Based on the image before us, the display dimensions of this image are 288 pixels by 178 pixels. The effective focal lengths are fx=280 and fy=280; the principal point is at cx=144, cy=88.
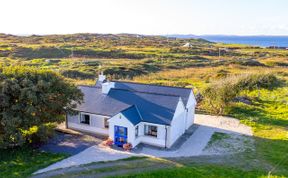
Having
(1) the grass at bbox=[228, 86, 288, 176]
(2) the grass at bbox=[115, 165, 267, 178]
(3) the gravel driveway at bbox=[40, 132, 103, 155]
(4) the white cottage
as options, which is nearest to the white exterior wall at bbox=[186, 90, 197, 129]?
(4) the white cottage

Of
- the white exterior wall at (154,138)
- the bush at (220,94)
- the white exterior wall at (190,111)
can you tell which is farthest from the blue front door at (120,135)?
the bush at (220,94)

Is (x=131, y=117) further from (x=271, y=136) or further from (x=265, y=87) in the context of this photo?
(x=265, y=87)

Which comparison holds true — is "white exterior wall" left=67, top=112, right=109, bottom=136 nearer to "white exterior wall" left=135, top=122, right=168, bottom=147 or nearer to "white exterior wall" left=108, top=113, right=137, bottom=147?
"white exterior wall" left=108, top=113, right=137, bottom=147

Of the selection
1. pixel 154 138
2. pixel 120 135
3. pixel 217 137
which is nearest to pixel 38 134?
pixel 120 135

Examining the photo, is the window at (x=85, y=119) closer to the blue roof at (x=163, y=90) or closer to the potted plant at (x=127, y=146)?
the blue roof at (x=163, y=90)

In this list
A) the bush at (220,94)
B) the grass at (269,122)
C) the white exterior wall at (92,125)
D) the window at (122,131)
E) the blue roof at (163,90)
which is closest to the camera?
the grass at (269,122)

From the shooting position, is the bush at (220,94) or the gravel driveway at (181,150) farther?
the bush at (220,94)
